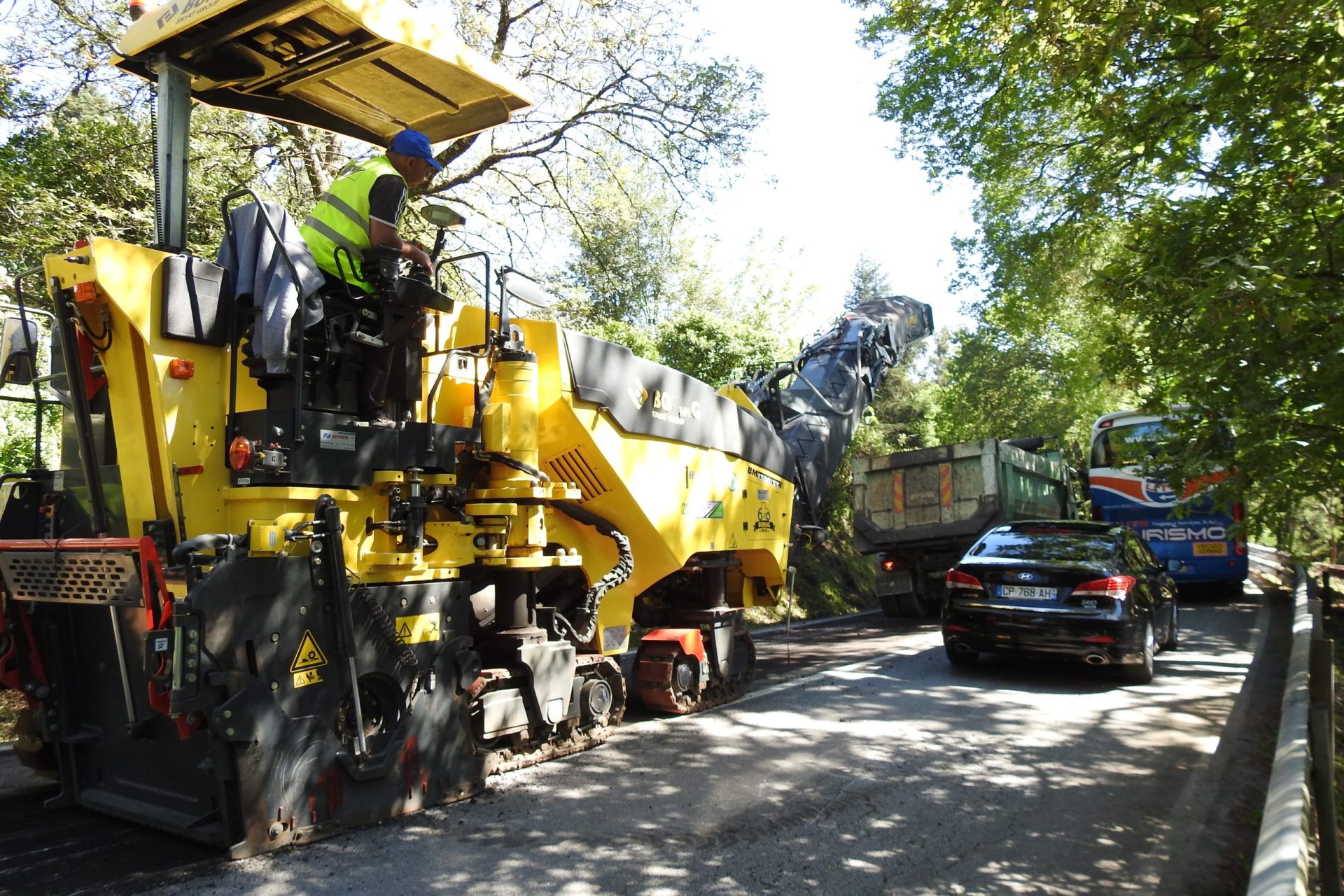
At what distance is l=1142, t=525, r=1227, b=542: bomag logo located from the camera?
15.0 metres

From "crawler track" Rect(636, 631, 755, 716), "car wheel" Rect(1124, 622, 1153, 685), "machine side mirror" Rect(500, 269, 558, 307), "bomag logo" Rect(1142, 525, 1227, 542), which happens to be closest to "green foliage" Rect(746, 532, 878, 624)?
"bomag logo" Rect(1142, 525, 1227, 542)

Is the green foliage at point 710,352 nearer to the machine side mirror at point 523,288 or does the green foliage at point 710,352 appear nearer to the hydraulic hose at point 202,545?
the machine side mirror at point 523,288

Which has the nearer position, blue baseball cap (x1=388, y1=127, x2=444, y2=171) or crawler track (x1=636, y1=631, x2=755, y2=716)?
blue baseball cap (x1=388, y1=127, x2=444, y2=171)

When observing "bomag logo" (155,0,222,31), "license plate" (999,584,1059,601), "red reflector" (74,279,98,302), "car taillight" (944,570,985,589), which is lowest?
Answer: "license plate" (999,584,1059,601)

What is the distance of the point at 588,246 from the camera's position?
15000 mm

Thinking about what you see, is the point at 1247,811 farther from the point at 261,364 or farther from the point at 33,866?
the point at 33,866

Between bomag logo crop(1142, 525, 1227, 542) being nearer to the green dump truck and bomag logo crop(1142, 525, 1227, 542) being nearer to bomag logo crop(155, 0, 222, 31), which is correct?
the green dump truck

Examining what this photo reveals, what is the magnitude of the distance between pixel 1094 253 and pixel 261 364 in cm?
1572

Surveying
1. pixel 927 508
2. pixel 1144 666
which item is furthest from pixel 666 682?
pixel 927 508

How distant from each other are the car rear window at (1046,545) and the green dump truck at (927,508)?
12.6ft

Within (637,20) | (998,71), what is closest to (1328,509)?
(998,71)

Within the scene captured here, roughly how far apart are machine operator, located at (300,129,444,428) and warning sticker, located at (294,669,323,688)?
1.22 metres

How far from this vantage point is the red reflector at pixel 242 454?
4.07 metres

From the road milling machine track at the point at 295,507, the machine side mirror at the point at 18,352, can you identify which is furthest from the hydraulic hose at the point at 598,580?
the machine side mirror at the point at 18,352
